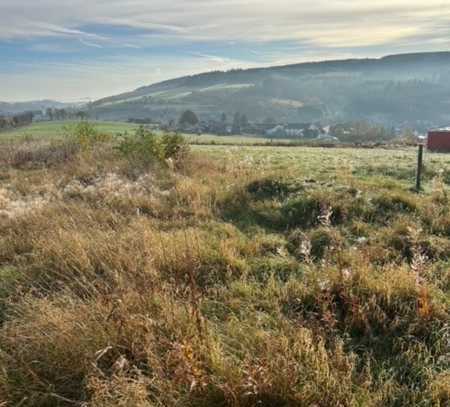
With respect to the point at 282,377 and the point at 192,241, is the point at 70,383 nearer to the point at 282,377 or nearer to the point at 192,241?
the point at 282,377

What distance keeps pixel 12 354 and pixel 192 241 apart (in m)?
2.68

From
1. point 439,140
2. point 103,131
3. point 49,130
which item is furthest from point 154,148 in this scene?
point 49,130

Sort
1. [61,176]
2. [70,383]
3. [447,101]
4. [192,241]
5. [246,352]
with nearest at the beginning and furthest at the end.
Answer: [70,383]
[246,352]
[192,241]
[61,176]
[447,101]

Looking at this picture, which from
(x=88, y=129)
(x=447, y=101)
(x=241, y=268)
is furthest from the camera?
(x=447, y=101)

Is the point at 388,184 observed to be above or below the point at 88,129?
below

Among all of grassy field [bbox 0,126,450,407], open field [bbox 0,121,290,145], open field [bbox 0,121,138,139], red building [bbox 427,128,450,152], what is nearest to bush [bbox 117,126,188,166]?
grassy field [bbox 0,126,450,407]

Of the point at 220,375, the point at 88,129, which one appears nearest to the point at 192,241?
the point at 220,375

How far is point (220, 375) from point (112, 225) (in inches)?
170

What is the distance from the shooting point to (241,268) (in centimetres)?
517

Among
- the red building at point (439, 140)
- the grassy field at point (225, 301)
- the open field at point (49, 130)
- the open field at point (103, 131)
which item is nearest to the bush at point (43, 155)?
the open field at point (49, 130)

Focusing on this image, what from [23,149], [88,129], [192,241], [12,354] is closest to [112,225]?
[192,241]

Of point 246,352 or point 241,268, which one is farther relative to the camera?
point 241,268

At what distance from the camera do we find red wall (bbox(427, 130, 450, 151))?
111 feet

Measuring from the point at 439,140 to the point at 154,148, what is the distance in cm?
2890
